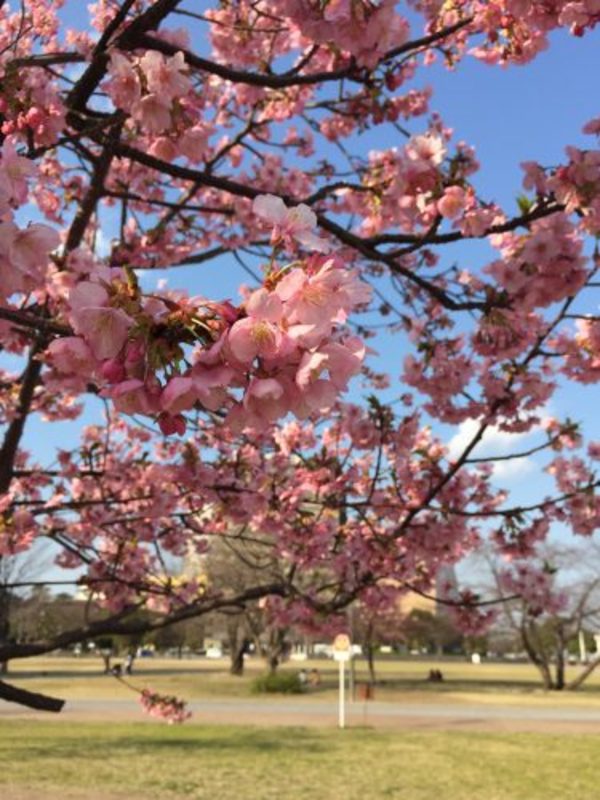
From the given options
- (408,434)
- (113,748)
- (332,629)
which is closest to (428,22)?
(408,434)

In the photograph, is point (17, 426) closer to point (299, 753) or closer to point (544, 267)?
point (544, 267)

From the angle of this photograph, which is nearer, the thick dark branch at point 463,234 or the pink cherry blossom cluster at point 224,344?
→ the pink cherry blossom cluster at point 224,344

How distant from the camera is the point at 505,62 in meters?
3.76

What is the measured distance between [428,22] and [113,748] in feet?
36.7

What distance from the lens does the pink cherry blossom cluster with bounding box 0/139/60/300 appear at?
1222mm

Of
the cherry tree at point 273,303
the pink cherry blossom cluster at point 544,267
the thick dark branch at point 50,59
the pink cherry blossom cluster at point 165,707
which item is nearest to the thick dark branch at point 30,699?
the cherry tree at point 273,303

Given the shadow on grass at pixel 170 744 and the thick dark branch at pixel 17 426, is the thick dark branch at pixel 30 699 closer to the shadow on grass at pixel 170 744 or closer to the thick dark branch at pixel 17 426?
the thick dark branch at pixel 17 426

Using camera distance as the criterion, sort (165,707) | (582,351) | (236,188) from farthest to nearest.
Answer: (165,707), (582,351), (236,188)

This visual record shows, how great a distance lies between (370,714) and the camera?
17.6m

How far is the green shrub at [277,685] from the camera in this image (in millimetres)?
24297

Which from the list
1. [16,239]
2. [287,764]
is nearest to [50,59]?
[16,239]

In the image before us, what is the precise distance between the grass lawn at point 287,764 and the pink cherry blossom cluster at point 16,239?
8272mm

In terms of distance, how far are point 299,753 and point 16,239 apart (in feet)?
37.7

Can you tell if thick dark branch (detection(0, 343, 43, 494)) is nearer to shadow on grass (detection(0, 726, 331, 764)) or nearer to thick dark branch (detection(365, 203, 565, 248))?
thick dark branch (detection(365, 203, 565, 248))
